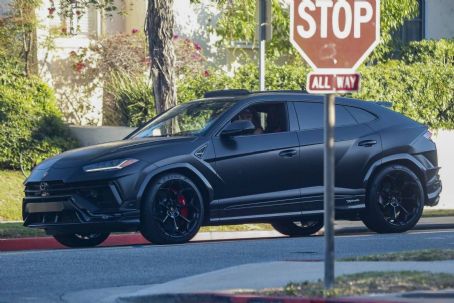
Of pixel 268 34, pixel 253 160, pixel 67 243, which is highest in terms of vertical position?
pixel 268 34

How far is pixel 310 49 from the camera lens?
886 cm

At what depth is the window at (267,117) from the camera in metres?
14.6

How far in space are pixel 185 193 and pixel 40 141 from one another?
360 inches

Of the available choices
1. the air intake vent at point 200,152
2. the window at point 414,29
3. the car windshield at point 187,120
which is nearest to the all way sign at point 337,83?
the air intake vent at point 200,152

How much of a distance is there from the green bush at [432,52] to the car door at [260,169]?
1194cm

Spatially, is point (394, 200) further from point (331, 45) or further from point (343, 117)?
Result: point (331, 45)

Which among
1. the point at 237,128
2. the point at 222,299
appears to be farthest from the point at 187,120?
the point at 222,299

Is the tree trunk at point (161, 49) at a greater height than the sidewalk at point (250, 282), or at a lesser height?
greater

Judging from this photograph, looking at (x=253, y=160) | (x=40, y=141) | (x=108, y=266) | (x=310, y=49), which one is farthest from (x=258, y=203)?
(x=40, y=141)

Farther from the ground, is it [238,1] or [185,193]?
[238,1]

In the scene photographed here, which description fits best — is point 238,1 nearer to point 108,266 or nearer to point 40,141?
point 40,141

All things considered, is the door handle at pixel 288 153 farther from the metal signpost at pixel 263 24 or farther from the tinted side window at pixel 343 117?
the metal signpost at pixel 263 24

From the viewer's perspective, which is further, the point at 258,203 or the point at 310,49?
the point at 258,203

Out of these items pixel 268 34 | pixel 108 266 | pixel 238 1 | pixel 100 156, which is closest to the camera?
pixel 108 266
